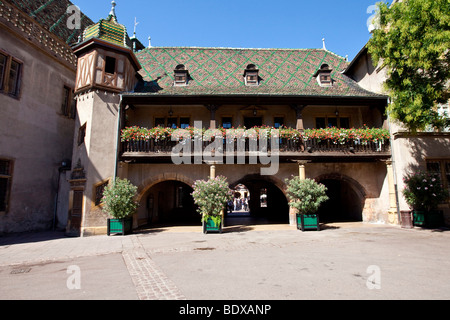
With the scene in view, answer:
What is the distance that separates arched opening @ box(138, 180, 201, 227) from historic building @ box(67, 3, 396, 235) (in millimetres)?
250

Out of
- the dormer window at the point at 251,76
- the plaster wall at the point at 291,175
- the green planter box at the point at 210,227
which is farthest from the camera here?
the dormer window at the point at 251,76

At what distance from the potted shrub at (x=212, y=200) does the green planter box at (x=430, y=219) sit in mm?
8334

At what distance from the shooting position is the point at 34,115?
41.5 feet

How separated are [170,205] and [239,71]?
33.9 feet

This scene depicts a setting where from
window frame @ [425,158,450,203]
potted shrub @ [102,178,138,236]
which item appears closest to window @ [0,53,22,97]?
potted shrub @ [102,178,138,236]

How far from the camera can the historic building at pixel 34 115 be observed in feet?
37.6

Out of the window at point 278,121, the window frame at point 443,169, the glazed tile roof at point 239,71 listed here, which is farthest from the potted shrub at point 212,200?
the window frame at point 443,169

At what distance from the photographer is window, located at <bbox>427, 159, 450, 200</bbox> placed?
40.7 feet

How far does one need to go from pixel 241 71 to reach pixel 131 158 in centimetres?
881

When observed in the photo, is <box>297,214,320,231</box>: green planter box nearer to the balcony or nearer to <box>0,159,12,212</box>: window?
the balcony

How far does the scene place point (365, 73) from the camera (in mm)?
15070

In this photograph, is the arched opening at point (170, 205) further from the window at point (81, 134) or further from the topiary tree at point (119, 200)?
the window at point (81, 134)

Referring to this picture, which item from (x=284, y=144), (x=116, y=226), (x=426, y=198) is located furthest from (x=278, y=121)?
(x=116, y=226)

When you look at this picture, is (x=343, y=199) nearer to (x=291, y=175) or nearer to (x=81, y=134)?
(x=291, y=175)
